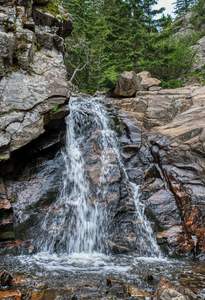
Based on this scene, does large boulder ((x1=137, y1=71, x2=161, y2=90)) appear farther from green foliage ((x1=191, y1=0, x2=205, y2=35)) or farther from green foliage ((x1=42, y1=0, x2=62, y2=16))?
green foliage ((x1=191, y1=0, x2=205, y2=35))

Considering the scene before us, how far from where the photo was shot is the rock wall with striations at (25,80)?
12312 millimetres

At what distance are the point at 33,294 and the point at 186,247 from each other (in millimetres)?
5346

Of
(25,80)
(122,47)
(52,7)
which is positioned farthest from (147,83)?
(25,80)

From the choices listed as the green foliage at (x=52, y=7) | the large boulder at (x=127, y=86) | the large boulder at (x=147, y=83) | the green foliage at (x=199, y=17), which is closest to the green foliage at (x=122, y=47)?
the large boulder at (x=147, y=83)

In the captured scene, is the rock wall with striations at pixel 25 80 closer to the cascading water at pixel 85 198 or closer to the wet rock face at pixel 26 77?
the wet rock face at pixel 26 77

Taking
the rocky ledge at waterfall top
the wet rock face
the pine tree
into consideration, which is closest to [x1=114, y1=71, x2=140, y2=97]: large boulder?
the rocky ledge at waterfall top

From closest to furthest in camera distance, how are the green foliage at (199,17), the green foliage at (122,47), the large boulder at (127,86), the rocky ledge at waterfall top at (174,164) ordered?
the rocky ledge at waterfall top at (174,164) → the large boulder at (127,86) → the green foliage at (122,47) → the green foliage at (199,17)

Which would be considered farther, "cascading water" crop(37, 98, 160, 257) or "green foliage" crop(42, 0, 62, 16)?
"green foliage" crop(42, 0, 62, 16)

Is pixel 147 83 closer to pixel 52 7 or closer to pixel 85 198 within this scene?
pixel 52 7

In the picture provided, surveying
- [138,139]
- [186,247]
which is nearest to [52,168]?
[138,139]

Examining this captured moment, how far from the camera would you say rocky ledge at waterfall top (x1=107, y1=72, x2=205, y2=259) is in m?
12.1

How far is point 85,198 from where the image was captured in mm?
13133

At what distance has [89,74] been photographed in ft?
90.9

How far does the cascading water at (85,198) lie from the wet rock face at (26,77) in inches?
76.2
